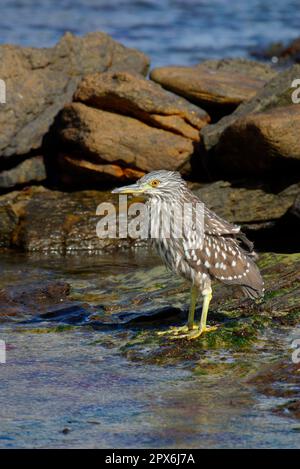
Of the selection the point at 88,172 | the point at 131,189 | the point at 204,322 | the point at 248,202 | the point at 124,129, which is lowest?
the point at 204,322

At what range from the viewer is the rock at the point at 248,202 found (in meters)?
10.7

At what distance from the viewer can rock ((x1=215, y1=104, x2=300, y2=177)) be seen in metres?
10.3

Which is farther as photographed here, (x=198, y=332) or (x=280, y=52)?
(x=280, y=52)

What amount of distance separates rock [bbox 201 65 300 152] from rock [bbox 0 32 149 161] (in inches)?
76.7

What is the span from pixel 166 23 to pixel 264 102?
546 inches

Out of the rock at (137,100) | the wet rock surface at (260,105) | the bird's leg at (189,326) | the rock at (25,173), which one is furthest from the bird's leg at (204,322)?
the rock at (25,173)

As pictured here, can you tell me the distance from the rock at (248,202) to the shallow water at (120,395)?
7.08ft

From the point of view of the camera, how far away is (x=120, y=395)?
6453 millimetres

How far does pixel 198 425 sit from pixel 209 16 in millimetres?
21152

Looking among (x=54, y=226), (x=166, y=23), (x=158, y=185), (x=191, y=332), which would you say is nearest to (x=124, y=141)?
(x=54, y=226)

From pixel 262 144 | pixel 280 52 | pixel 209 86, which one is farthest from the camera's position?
pixel 280 52

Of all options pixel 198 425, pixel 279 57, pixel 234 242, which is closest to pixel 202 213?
pixel 234 242

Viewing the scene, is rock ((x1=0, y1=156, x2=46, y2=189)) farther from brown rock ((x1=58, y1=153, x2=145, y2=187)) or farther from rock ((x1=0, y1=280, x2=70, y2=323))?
rock ((x1=0, y1=280, x2=70, y2=323))

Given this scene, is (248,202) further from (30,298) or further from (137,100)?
(30,298)
